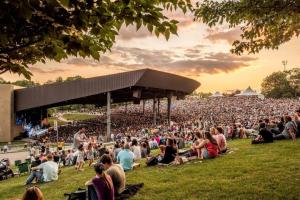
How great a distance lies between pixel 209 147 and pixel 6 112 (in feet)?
132

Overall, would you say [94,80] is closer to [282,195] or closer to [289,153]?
[289,153]

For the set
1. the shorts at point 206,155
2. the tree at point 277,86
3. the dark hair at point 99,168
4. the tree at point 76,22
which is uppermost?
the tree at point 277,86

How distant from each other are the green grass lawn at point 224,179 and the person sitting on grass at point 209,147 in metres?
0.37

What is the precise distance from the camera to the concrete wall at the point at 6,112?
4778cm

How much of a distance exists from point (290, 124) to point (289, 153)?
12.2ft

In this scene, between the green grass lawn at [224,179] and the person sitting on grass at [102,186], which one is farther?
the green grass lawn at [224,179]

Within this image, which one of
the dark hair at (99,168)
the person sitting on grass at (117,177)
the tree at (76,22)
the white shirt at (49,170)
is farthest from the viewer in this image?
the white shirt at (49,170)

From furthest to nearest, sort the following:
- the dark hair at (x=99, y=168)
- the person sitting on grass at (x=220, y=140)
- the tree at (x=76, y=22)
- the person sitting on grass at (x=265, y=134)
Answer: the person sitting on grass at (x=265, y=134), the person sitting on grass at (x=220, y=140), the dark hair at (x=99, y=168), the tree at (x=76, y=22)

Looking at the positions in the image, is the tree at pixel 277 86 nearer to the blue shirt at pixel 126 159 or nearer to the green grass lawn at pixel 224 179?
the green grass lawn at pixel 224 179

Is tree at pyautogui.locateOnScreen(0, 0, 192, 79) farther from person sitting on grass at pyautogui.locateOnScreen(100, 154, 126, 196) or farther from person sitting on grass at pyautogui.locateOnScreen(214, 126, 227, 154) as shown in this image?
person sitting on grass at pyautogui.locateOnScreen(214, 126, 227, 154)

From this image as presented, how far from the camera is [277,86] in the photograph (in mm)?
127250

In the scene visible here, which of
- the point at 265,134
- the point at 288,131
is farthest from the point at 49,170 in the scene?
the point at 288,131

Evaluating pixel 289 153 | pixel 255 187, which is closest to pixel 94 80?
pixel 289 153

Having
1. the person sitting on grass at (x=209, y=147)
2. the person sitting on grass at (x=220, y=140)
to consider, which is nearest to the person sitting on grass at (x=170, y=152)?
the person sitting on grass at (x=209, y=147)
